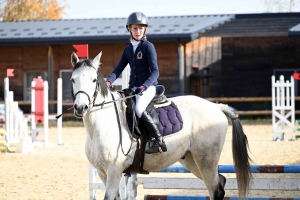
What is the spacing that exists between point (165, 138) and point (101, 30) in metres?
21.1

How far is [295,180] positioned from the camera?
7086mm

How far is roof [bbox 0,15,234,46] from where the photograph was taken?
2564 centimetres

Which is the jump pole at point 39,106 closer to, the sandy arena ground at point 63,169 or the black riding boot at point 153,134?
the sandy arena ground at point 63,169

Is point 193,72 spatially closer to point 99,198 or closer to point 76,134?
point 76,134

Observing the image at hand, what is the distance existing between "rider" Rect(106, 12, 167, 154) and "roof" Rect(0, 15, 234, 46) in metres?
18.6

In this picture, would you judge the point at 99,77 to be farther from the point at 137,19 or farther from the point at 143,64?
the point at 137,19

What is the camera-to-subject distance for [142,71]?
6633mm

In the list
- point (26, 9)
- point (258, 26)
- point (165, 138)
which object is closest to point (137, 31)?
point (165, 138)

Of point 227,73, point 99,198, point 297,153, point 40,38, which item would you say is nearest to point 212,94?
point 227,73

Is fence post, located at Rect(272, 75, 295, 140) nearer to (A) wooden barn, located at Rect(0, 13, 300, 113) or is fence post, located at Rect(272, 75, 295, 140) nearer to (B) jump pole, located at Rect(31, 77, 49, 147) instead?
(B) jump pole, located at Rect(31, 77, 49, 147)

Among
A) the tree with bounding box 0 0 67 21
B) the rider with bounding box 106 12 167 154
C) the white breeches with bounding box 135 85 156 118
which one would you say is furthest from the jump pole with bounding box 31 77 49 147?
the tree with bounding box 0 0 67 21

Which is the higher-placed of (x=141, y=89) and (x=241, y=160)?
(x=141, y=89)

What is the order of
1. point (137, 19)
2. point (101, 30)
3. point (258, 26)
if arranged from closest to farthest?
point (137, 19), point (101, 30), point (258, 26)

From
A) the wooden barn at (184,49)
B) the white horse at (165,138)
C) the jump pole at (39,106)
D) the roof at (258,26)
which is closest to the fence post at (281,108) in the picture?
the jump pole at (39,106)
